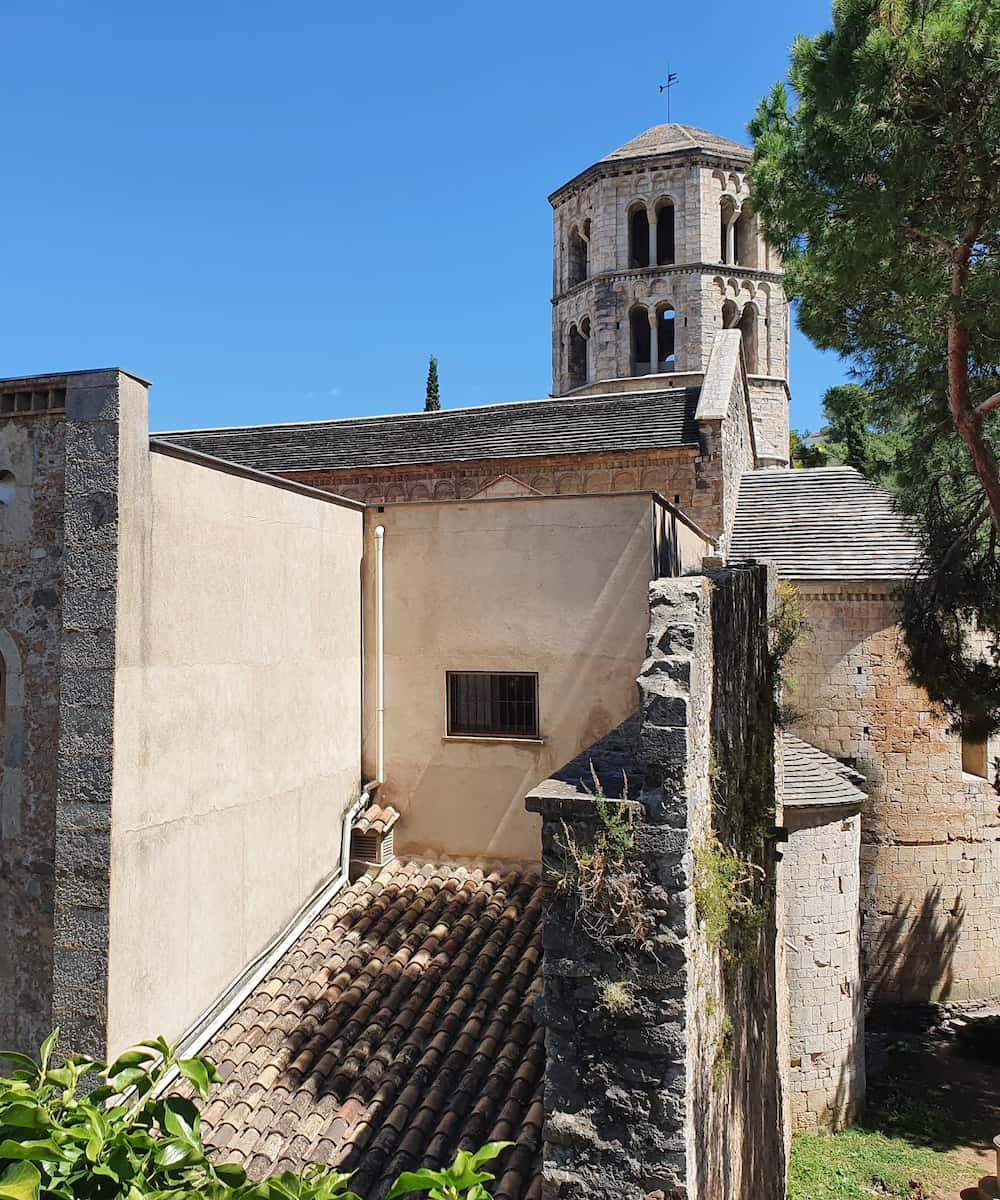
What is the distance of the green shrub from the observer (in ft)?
5.82

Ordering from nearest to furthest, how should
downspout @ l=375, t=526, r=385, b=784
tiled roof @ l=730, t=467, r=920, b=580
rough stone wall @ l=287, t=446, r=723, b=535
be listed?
downspout @ l=375, t=526, r=385, b=784 < rough stone wall @ l=287, t=446, r=723, b=535 < tiled roof @ l=730, t=467, r=920, b=580

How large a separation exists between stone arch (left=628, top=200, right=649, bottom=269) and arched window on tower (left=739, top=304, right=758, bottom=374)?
12.1 ft

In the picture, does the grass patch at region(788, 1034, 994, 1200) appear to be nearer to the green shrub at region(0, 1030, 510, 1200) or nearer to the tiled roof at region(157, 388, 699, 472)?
the tiled roof at region(157, 388, 699, 472)

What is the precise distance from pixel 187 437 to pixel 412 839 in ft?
46.0

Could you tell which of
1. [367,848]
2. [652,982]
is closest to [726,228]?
[367,848]

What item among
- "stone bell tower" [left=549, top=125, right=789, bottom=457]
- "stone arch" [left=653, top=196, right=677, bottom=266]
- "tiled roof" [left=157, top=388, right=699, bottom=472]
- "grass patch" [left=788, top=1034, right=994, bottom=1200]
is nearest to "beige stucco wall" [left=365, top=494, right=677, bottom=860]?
"grass patch" [left=788, top=1034, right=994, bottom=1200]

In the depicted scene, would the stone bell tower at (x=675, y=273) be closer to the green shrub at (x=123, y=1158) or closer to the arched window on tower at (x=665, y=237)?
the arched window on tower at (x=665, y=237)

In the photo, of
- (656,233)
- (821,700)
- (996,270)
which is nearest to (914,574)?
(821,700)

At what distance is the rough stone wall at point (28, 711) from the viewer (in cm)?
580

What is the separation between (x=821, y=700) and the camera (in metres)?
15.0

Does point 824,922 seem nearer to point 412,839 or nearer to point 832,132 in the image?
point 412,839

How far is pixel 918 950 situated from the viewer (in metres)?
14.7

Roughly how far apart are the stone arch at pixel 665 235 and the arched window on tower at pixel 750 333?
301 cm

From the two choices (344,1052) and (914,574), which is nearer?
(344,1052)
